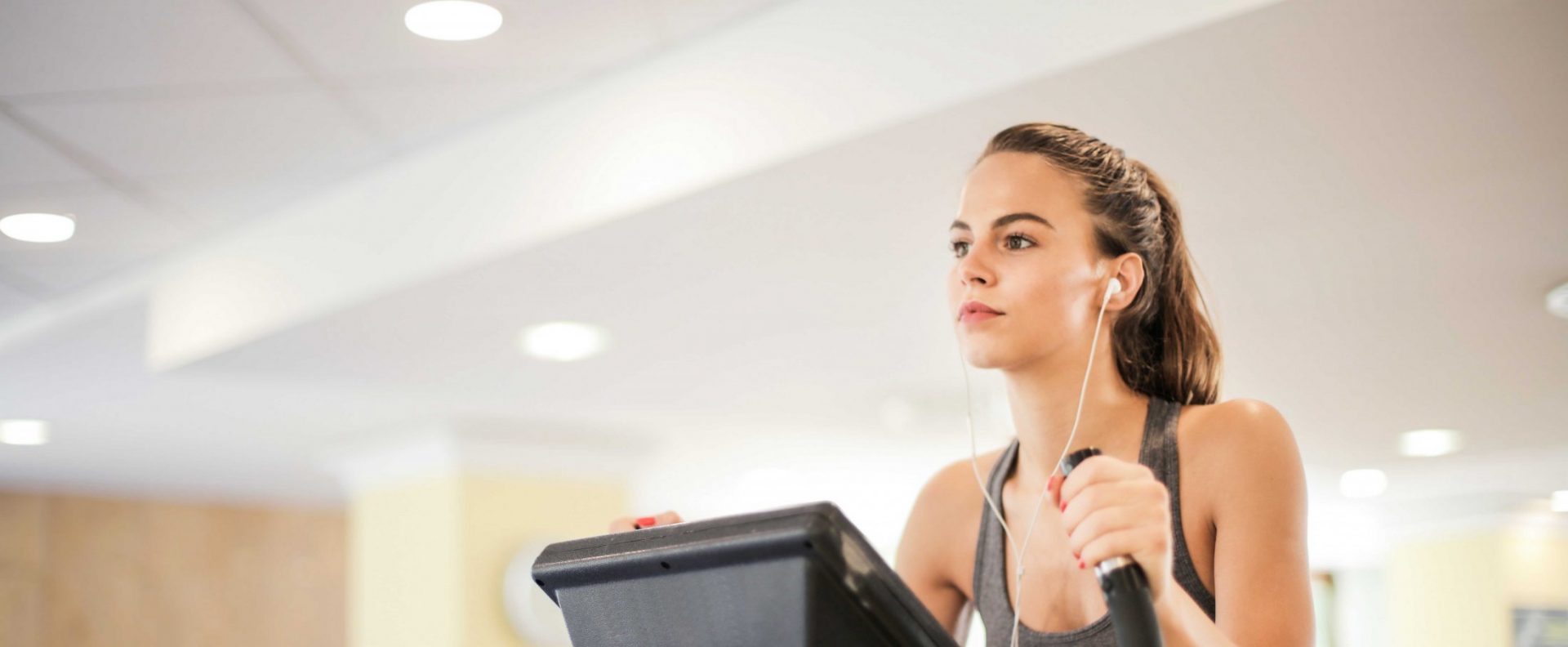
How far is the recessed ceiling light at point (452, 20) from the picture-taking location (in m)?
2.30

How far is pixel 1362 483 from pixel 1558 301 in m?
3.53

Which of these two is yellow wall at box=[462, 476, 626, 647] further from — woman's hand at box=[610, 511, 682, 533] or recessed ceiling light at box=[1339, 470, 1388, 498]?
woman's hand at box=[610, 511, 682, 533]

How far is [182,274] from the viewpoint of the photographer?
12.0ft

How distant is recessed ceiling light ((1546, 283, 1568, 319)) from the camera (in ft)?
11.2

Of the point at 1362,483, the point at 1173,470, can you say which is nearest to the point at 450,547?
the point at 1173,470

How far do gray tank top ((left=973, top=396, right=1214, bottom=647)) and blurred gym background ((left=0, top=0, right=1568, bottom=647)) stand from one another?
89 cm

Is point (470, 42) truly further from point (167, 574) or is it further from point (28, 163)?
point (167, 574)

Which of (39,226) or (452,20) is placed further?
(39,226)

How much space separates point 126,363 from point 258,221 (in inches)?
43.3

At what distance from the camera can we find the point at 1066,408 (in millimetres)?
1213

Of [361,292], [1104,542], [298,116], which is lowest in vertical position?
[1104,542]

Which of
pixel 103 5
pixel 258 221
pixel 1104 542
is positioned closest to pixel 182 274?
pixel 258 221

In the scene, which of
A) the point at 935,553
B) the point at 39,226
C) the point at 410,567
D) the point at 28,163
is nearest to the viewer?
the point at 935,553

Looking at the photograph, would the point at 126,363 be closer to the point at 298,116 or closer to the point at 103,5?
the point at 298,116
